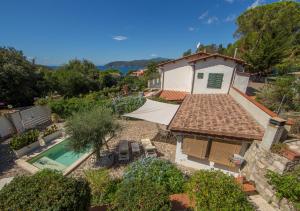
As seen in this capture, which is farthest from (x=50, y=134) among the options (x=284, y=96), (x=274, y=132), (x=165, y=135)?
(x=284, y=96)

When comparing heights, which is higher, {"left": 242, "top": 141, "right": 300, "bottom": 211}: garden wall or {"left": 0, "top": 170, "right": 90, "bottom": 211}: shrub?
{"left": 0, "top": 170, "right": 90, "bottom": 211}: shrub

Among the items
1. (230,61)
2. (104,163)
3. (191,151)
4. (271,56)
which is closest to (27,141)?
(104,163)

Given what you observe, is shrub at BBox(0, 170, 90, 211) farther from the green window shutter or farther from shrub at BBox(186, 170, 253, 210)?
the green window shutter

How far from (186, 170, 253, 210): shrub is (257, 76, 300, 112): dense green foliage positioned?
11302mm

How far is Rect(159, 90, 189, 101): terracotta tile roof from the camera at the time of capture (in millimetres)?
22461

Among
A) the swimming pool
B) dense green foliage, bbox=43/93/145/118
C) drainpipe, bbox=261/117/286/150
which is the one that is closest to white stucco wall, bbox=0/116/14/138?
dense green foliage, bbox=43/93/145/118

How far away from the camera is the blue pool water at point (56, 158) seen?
483 inches

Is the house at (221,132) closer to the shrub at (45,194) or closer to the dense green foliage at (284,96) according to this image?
the dense green foliage at (284,96)

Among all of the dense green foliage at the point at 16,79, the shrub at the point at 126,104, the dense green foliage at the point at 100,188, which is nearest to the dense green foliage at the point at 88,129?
the dense green foliage at the point at 100,188

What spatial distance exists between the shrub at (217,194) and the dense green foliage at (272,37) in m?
36.4

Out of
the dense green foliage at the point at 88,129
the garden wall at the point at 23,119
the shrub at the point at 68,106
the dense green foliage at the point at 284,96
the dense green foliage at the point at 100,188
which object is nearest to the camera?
the dense green foliage at the point at 100,188

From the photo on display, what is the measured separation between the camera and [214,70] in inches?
829

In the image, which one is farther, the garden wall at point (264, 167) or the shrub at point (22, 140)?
the shrub at point (22, 140)

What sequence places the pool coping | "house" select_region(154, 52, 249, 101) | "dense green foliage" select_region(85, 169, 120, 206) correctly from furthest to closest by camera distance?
"house" select_region(154, 52, 249, 101)
the pool coping
"dense green foliage" select_region(85, 169, 120, 206)
